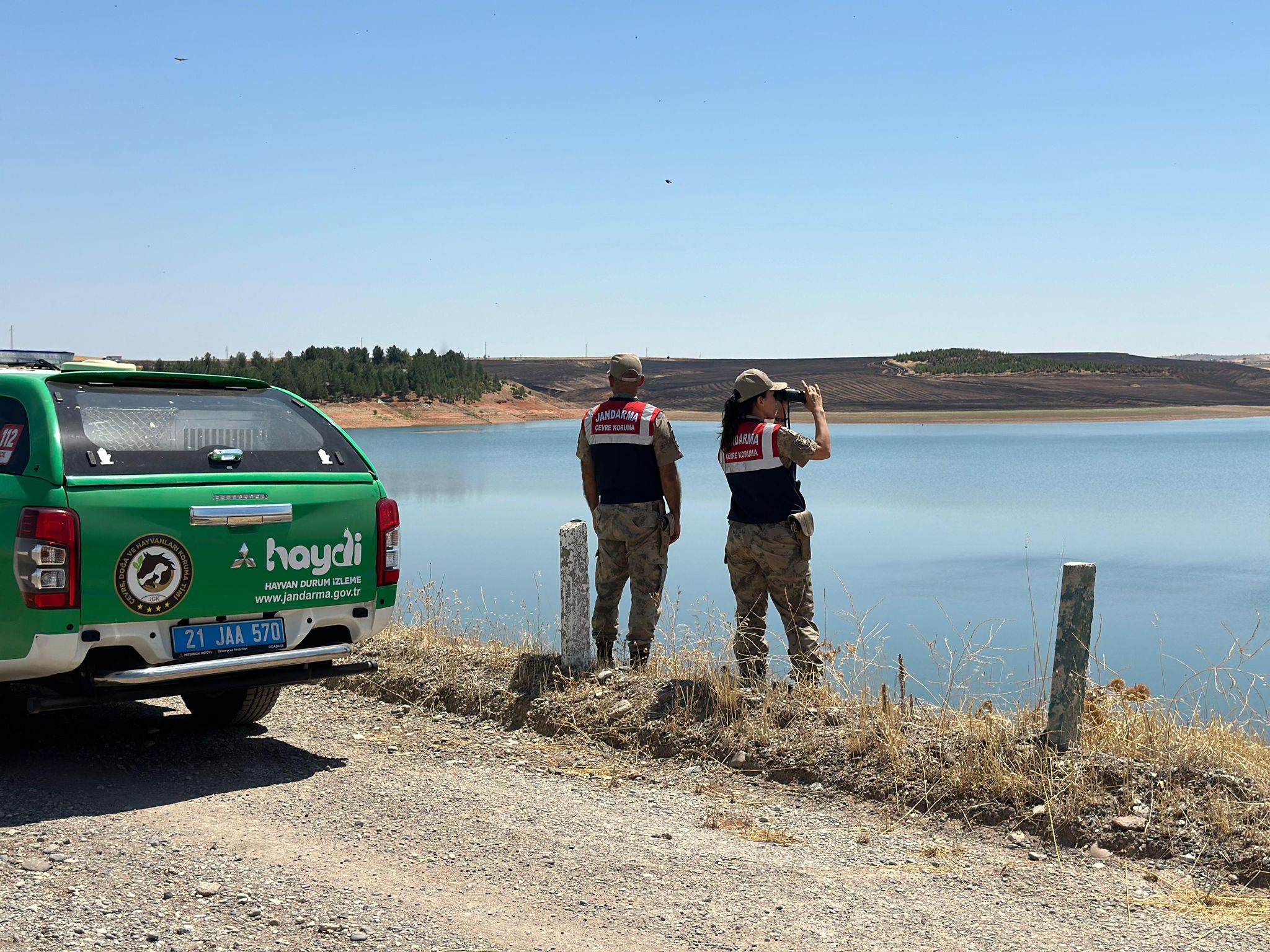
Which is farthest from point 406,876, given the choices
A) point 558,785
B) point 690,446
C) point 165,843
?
point 690,446

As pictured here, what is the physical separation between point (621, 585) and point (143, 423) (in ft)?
10.5

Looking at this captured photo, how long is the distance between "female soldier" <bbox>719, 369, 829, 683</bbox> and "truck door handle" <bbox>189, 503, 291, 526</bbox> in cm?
254

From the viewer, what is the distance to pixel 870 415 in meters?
90.9

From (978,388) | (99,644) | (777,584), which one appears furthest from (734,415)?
(978,388)

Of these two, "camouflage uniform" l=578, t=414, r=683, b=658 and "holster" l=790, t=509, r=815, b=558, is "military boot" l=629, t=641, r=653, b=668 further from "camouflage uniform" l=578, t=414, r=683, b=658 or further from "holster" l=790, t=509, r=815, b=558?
"holster" l=790, t=509, r=815, b=558

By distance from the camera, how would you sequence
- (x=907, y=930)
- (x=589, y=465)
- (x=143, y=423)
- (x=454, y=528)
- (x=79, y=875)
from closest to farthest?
(x=907, y=930) < (x=79, y=875) < (x=143, y=423) < (x=589, y=465) < (x=454, y=528)

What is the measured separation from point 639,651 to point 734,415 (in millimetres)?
1571

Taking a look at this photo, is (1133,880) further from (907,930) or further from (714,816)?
(714,816)

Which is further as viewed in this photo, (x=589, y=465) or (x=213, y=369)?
(x=213, y=369)

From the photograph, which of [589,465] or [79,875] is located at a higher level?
[589,465]

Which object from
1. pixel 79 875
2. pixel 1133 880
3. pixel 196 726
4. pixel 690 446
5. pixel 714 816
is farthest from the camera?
pixel 690 446

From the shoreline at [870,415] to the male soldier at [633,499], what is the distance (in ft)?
224

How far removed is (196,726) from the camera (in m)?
6.53

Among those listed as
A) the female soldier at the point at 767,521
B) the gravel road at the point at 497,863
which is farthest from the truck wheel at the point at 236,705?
the female soldier at the point at 767,521
